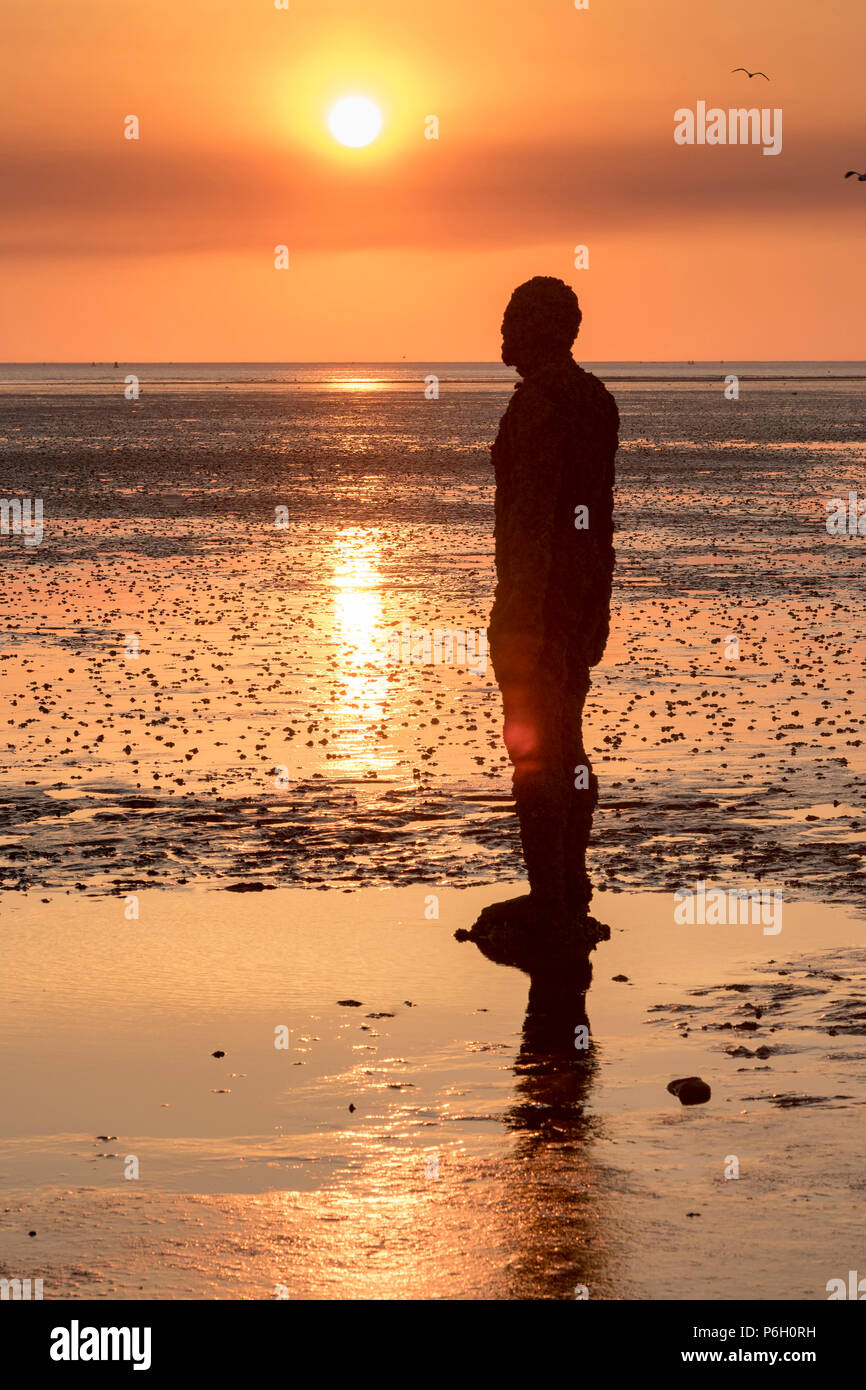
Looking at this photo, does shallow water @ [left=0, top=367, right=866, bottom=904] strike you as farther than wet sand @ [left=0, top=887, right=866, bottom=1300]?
Yes

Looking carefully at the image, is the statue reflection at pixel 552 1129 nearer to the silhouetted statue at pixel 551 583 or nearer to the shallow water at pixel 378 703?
the silhouetted statue at pixel 551 583

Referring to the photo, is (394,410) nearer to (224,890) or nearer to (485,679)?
(485,679)

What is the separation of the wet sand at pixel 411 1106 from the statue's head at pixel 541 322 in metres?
5.01

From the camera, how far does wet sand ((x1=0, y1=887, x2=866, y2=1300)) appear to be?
35.2ft

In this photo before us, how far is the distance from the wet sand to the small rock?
0.10 meters

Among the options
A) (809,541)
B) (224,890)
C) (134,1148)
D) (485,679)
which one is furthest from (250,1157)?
(809,541)

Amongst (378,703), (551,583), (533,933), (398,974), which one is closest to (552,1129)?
(398,974)

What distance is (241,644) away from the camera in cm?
3369

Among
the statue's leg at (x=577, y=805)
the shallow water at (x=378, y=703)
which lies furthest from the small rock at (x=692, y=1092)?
the shallow water at (x=378, y=703)

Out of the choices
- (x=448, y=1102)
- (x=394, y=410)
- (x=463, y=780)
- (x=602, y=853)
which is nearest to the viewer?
(x=448, y=1102)

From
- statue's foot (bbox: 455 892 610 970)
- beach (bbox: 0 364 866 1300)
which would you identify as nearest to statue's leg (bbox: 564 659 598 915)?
statue's foot (bbox: 455 892 610 970)

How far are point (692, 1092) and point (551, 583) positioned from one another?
5.61 metres

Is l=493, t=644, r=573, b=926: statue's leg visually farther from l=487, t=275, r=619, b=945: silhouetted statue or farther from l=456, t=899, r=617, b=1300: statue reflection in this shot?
l=456, t=899, r=617, b=1300: statue reflection

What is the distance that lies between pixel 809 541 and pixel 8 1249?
4555 cm
